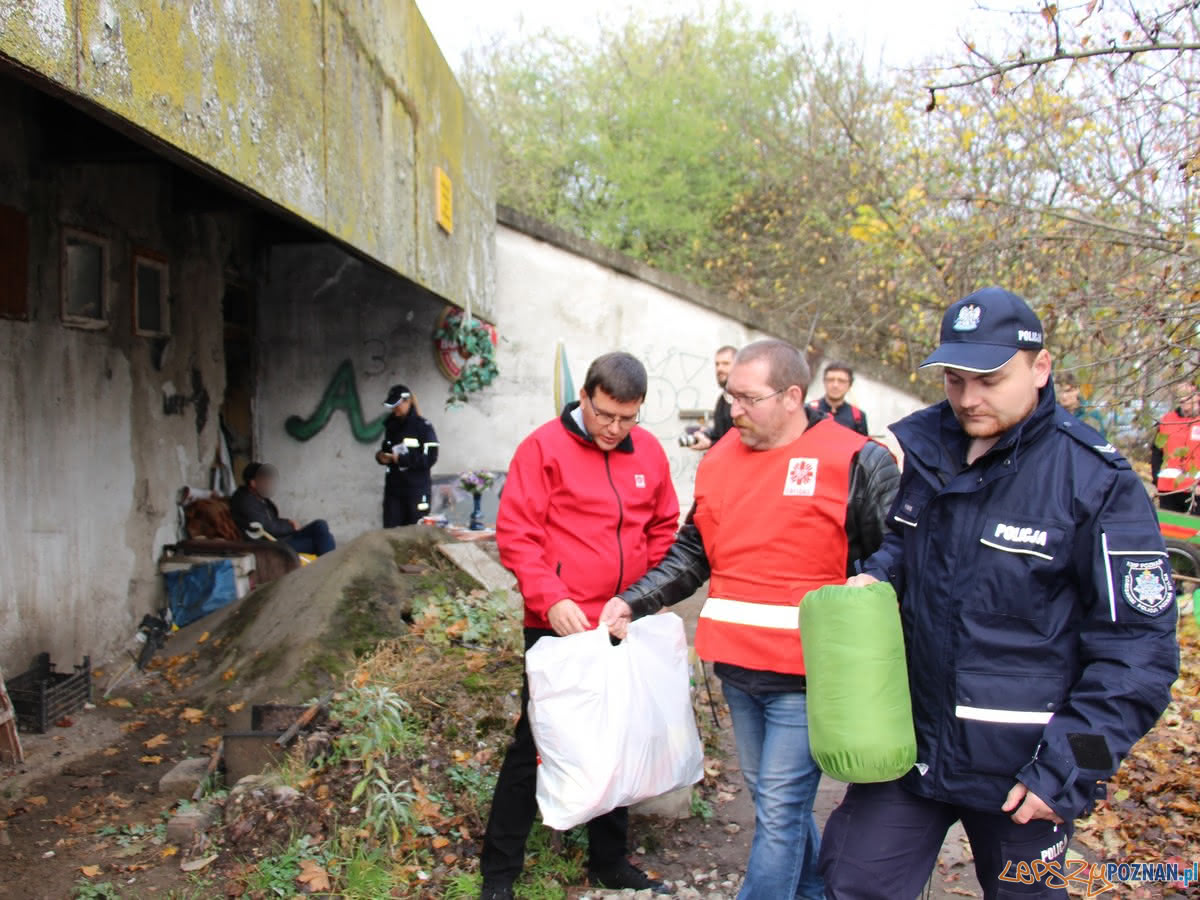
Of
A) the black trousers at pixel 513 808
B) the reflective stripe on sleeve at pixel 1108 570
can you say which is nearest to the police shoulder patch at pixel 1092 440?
the reflective stripe on sleeve at pixel 1108 570

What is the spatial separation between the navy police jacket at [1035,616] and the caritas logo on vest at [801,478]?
55 cm

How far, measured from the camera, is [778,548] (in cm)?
300

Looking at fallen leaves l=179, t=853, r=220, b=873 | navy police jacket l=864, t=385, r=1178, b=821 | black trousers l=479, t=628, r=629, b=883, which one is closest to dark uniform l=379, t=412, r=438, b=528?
fallen leaves l=179, t=853, r=220, b=873

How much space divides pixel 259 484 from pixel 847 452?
760cm

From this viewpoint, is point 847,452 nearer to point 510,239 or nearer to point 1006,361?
point 1006,361

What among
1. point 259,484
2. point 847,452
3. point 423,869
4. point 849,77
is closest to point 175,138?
point 847,452

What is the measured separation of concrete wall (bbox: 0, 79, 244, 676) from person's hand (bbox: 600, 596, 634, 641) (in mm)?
4472

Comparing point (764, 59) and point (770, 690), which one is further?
point (764, 59)

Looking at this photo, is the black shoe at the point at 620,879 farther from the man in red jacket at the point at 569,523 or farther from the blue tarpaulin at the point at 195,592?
the blue tarpaulin at the point at 195,592

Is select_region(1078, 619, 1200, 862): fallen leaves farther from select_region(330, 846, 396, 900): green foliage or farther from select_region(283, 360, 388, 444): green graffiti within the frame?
select_region(283, 360, 388, 444): green graffiti

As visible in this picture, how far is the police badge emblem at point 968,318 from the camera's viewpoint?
2.31 metres

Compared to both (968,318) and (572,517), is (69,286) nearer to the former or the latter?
(572,517)

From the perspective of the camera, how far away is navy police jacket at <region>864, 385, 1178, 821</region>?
81.1 inches

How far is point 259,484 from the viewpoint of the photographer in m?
9.48
